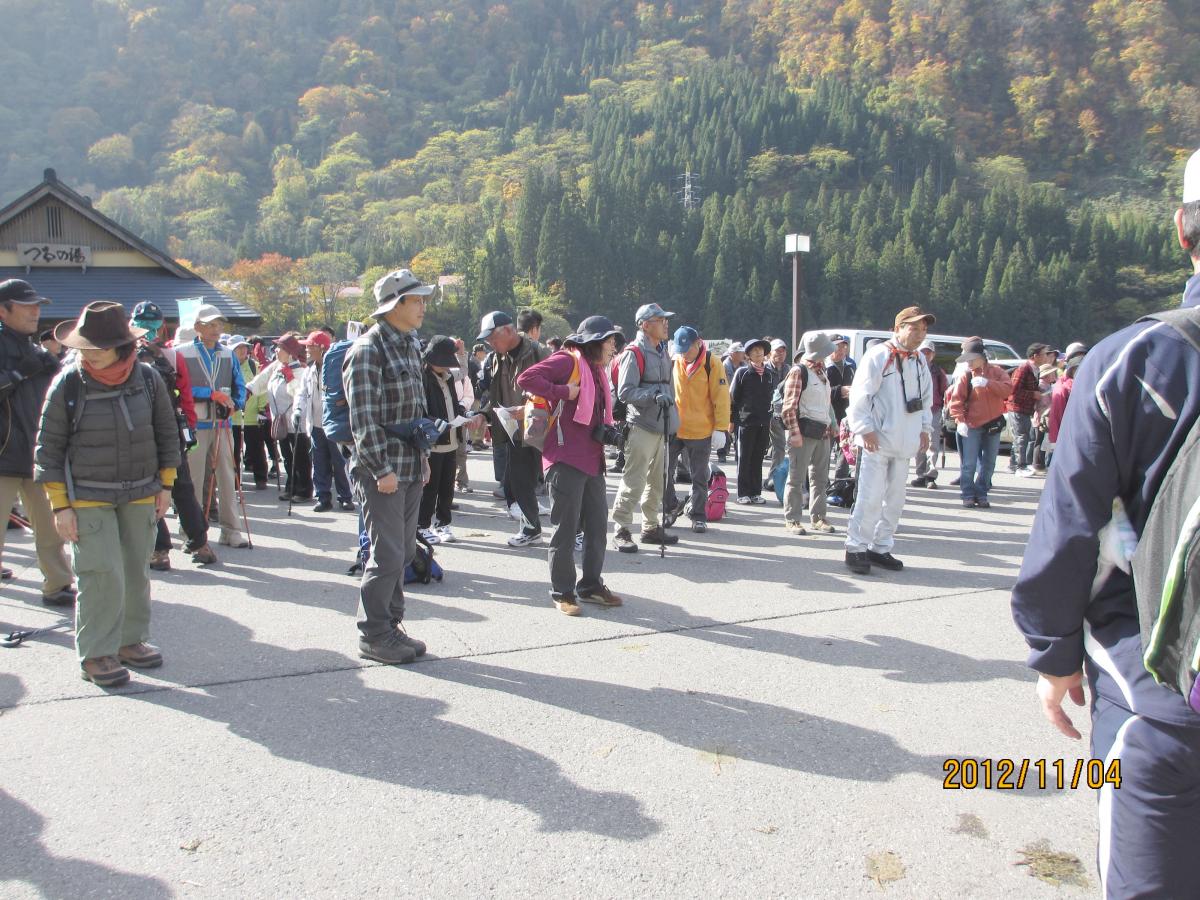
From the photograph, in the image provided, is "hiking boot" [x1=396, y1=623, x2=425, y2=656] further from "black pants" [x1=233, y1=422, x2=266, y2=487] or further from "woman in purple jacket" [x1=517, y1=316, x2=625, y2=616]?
"black pants" [x1=233, y1=422, x2=266, y2=487]

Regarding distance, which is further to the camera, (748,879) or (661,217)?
(661,217)

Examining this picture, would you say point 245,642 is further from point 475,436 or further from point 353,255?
Result: point 353,255

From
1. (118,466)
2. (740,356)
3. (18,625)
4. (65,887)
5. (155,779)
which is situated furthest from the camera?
(740,356)

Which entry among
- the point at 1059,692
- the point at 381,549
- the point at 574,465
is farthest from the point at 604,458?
the point at 1059,692

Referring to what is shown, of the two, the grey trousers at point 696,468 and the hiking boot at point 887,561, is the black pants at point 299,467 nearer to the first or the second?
the grey trousers at point 696,468

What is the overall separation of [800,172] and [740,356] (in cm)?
9930

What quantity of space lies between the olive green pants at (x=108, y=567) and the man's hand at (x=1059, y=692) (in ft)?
12.8

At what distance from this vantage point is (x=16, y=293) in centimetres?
530

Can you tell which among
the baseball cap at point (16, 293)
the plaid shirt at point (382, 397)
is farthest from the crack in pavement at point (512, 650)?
the baseball cap at point (16, 293)

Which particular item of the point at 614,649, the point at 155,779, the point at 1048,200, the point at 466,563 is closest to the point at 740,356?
the point at 466,563

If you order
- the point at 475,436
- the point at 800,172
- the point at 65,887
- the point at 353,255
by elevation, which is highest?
the point at 800,172

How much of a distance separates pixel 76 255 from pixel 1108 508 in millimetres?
21967

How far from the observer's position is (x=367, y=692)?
14.3 feet
